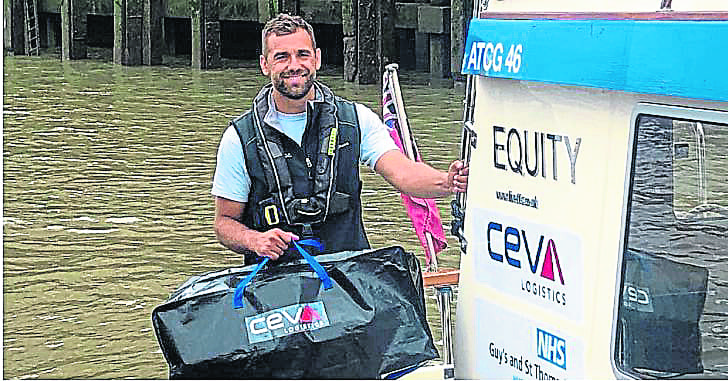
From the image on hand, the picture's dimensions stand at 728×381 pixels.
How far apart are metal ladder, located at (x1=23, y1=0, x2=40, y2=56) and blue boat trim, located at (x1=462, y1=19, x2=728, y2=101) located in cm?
2586

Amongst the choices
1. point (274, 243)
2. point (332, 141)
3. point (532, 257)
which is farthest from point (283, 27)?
point (532, 257)

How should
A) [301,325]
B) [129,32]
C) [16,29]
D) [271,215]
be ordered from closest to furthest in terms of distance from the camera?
[301,325] → [271,215] → [129,32] → [16,29]

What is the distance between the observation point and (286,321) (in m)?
3.77

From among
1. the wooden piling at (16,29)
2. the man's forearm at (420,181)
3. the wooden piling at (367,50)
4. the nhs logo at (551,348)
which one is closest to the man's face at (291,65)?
the man's forearm at (420,181)

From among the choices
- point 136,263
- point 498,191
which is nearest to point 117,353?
point 136,263

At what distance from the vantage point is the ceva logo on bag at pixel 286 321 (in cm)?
376

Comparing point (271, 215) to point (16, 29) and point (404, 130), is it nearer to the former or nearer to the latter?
point (404, 130)

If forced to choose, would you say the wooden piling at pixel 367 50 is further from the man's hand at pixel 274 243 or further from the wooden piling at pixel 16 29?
the man's hand at pixel 274 243

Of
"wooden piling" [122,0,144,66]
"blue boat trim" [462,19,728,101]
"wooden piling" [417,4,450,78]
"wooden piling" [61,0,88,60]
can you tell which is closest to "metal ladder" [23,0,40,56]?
"wooden piling" [61,0,88,60]

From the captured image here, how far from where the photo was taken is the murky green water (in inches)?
321

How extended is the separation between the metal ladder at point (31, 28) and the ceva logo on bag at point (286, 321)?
25.6 m

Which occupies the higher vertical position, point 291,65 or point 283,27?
point 283,27

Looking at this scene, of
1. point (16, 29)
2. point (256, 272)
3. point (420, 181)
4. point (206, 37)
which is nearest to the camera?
point (256, 272)

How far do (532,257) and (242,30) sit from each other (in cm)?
2454
